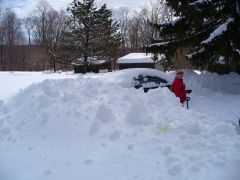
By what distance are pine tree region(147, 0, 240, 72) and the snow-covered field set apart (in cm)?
632

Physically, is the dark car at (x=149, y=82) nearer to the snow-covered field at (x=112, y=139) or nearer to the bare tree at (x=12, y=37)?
the snow-covered field at (x=112, y=139)

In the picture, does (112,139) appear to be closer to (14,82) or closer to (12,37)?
(14,82)

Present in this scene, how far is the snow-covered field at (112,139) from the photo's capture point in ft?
20.1

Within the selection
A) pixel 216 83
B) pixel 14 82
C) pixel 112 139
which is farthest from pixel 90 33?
pixel 112 139

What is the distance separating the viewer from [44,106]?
29.1ft

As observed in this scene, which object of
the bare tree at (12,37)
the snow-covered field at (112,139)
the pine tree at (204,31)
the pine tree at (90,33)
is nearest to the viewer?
the snow-covered field at (112,139)

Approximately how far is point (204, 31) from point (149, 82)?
3.28m

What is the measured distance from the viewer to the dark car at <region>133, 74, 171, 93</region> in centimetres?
1555

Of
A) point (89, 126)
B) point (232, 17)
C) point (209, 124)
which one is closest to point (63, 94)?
point (89, 126)

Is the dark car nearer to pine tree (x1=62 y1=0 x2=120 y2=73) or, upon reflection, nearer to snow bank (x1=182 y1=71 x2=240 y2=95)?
snow bank (x1=182 y1=71 x2=240 y2=95)

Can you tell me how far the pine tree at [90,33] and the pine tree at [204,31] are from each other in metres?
29.2

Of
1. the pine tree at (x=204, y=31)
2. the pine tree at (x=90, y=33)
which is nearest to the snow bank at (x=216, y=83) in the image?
the pine tree at (x=204, y=31)

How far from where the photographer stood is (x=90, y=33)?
47125 millimetres

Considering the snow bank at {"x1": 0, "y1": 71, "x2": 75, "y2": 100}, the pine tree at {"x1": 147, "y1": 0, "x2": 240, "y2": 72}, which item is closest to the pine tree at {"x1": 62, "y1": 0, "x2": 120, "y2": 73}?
the snow bank at {"x1": 0, "y1": 71, "x2": 75, "y2": 100}
